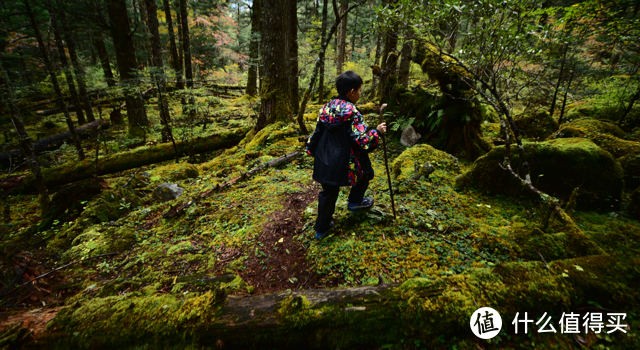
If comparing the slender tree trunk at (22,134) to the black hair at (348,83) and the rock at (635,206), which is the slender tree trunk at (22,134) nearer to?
the black hair at (348,83)

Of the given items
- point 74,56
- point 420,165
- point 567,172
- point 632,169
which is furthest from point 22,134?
point 632,169

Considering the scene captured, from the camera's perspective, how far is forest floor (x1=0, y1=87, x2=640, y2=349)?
1758mm

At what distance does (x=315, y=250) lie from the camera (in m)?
3.45

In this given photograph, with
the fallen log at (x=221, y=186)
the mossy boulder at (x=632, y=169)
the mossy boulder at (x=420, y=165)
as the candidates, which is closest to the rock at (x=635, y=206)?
the mossy boulder at (x=632, y=169)

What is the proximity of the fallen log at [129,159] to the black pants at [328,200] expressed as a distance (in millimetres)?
7395

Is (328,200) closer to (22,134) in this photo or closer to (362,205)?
(362,205)

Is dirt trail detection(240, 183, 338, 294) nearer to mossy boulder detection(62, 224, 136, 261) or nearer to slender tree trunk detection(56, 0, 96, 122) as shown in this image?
mossy boulder detection(62, 224, 136, 261)

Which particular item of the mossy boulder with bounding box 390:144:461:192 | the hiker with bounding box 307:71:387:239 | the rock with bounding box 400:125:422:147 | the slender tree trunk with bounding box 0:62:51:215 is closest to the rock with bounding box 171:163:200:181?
the slender tree trunk with bounding box 0:62:51:215

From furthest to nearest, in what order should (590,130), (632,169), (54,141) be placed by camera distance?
(54,141) → (590,130) → (632,169)

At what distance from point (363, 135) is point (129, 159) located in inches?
368

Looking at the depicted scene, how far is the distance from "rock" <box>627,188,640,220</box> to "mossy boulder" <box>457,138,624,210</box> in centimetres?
16

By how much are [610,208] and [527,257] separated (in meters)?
2.33

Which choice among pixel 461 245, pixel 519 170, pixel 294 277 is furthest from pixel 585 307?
pixel 519 170

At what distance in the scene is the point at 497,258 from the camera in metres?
2.85
